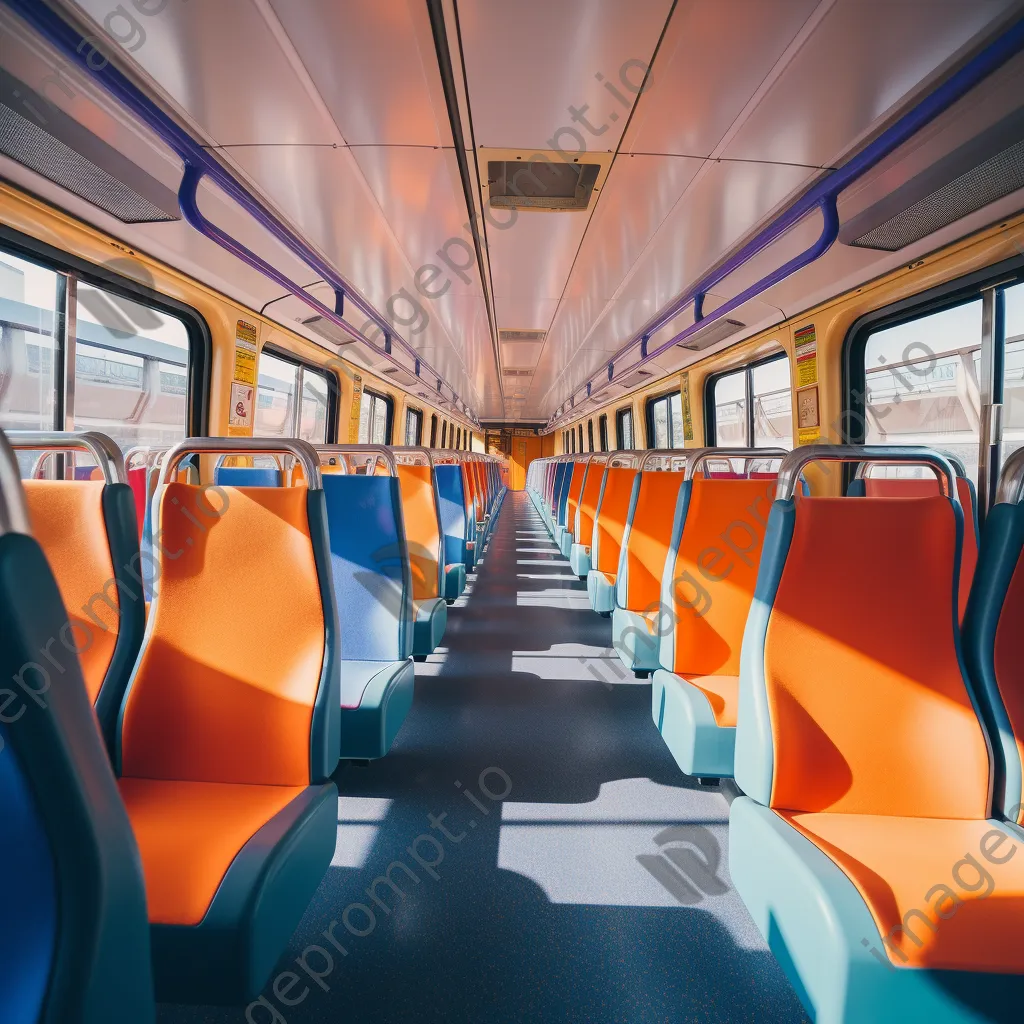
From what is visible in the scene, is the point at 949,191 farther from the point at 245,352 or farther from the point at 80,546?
the point at 245,352

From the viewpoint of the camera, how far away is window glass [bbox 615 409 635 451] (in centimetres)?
1202

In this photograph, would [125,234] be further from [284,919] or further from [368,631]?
[284,919]

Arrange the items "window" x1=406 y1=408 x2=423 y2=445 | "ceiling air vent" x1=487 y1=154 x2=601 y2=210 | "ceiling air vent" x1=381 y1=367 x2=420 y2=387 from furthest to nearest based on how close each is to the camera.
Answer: "window" x1=406 y1=408 x2=423 y2=445
"ceiling air vent" x1=381 y1=367 x2=420 y2=387
"ceiling air vent" x1=487 y1=154 x2=601 y2=210

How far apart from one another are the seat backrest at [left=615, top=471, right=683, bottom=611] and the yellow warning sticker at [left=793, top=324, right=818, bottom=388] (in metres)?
1.84

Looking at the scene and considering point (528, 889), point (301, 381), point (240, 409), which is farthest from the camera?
point (301, 381)

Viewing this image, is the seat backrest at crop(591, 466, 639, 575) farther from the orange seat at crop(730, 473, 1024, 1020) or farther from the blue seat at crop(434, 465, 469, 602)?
the orange seat at crop(730, 473, 1024, 1020)

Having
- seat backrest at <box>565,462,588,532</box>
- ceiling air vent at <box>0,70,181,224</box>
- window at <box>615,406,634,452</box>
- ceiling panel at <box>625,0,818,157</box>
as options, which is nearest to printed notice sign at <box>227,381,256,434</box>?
ceiling air vent at <box>0,70,181,224</box>

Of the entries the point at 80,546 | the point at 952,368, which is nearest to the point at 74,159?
the point at 80,546

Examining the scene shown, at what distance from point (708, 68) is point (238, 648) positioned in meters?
2.27

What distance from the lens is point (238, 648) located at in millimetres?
1496

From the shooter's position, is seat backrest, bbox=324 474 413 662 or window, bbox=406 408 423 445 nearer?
seat backrest, bbox=324 474 413 662

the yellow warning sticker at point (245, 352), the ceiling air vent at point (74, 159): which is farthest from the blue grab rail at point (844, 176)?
the yellow warning sticker at point (245, 352)

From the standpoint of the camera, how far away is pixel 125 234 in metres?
3.05

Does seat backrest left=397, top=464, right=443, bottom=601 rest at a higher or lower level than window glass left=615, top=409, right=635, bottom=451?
lower
